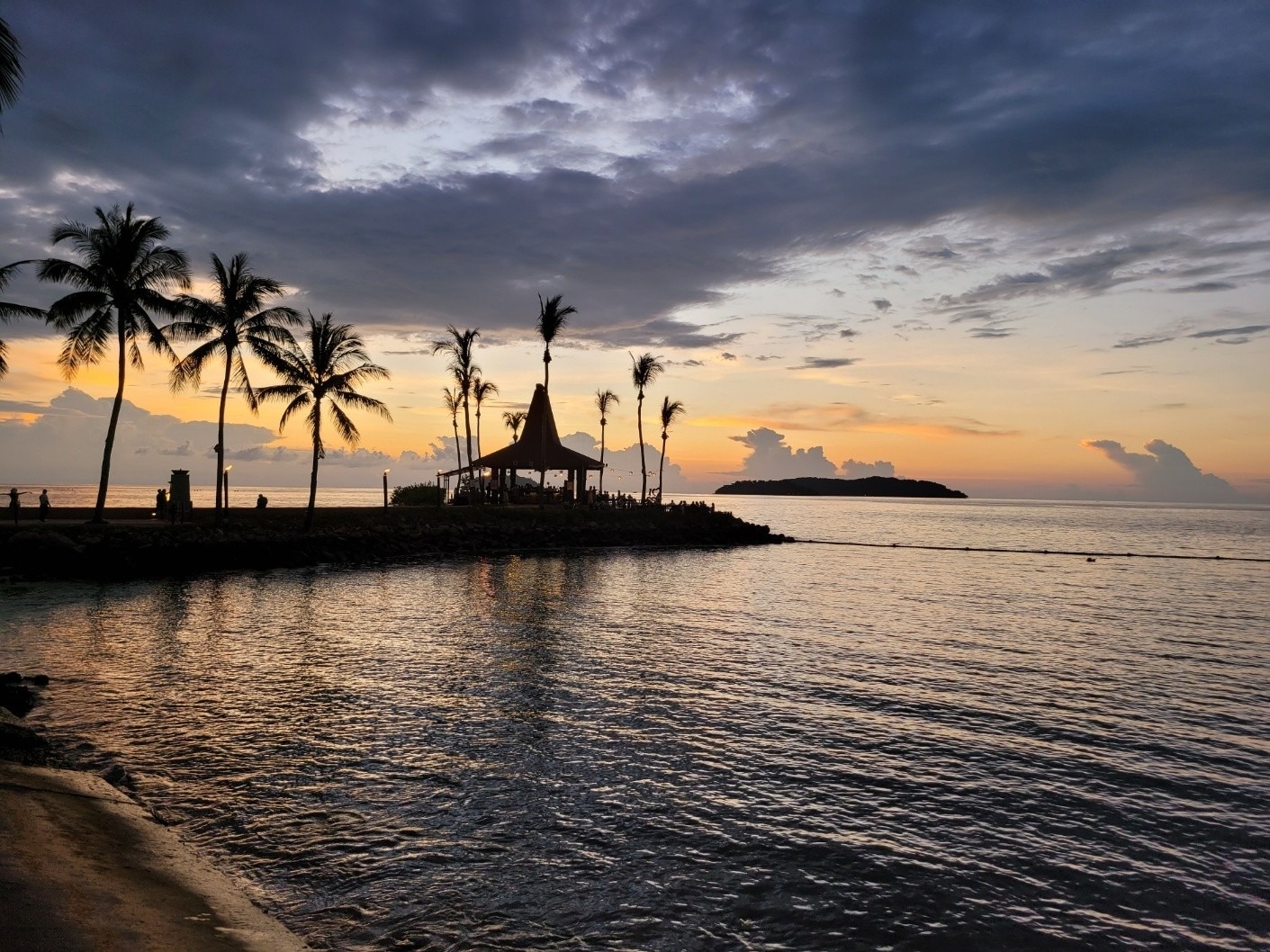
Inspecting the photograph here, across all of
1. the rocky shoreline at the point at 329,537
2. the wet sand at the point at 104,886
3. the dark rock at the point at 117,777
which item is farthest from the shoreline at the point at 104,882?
the rocky shoreline at the point at 329,537

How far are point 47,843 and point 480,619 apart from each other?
656 inches

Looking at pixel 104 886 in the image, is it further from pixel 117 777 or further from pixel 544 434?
pixel 544 434

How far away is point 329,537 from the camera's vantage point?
4147cm

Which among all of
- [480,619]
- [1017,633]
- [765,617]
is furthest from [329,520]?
[1017,633]

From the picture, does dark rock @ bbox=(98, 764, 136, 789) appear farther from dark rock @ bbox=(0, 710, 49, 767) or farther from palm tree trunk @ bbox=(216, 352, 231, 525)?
palm tree trunk @ bbox=(216, 352, 231, 525)

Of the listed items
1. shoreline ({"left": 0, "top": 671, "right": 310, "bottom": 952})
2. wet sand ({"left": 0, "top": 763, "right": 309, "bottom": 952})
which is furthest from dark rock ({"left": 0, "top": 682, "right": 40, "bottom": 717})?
wet sand ({"left": 0, "top": 763, "right": 309, "bottom": 952})

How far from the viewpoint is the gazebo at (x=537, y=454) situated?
55969mm

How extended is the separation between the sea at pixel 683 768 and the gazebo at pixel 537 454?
3152cm

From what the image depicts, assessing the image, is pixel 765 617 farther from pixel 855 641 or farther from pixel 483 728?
pixel 483 728

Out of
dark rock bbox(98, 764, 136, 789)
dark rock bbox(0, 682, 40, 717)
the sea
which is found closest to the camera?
the sea

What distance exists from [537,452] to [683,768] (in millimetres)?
46708

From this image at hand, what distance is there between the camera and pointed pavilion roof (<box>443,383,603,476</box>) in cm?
5603

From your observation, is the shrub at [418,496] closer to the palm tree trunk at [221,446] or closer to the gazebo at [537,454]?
the gazebo at [537,454]

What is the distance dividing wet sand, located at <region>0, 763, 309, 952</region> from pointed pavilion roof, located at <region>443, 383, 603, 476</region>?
4729 centimetres
